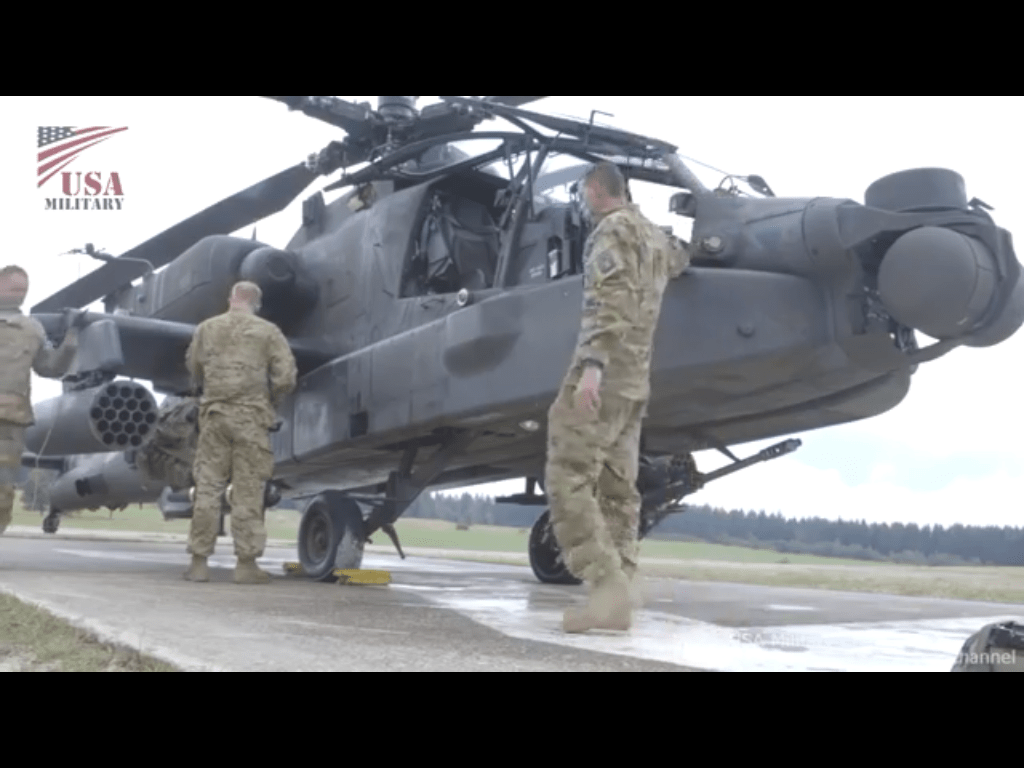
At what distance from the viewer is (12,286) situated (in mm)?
6582

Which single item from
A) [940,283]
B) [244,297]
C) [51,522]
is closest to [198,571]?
[244,297]

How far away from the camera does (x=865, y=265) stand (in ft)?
15.0

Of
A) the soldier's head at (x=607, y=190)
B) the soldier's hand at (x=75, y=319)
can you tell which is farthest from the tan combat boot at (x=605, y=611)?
the soldier's hand at (x=75, y=319)

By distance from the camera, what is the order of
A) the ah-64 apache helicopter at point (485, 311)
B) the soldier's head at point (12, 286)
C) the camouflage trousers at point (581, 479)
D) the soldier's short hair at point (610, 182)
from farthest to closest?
the soldier's head at point (12, 286)
the ah-64 apache helicopter at point (485, 311)
the soldier's short hair at point (610, 182)
the camouflage trousers at point (581, 479)

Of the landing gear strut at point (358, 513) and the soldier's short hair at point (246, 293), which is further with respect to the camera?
the landing gear strut at point (358, 513)

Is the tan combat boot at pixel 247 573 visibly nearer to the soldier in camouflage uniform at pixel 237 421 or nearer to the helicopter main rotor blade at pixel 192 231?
the soldier in camouflage uniform at pixel 237 421

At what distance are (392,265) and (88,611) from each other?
358 cm

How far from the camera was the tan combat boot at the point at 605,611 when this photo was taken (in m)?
3.64

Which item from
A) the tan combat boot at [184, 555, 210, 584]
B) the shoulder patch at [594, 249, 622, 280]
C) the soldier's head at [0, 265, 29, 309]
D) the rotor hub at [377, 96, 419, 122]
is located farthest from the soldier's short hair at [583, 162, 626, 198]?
the soldier's head at [0, 265, 29, 309]

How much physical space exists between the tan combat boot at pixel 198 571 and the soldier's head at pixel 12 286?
2.01 metres

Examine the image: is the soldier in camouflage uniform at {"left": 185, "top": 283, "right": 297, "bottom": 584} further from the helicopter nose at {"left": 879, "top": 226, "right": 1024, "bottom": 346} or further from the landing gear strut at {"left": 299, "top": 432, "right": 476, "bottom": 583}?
the helicopter nose at {"left": 879, "top": 226, "right": 1024, "bottom": 346}

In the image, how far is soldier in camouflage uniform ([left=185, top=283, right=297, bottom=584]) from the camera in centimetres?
605
